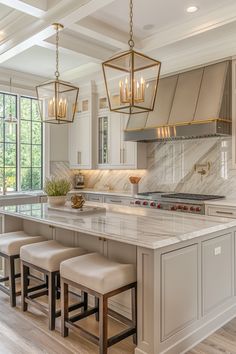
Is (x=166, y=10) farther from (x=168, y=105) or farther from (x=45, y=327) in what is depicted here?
(x=45, y=327)

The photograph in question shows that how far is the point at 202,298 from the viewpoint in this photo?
2.54 m

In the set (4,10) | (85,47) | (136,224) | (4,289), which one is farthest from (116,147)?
(136,224)

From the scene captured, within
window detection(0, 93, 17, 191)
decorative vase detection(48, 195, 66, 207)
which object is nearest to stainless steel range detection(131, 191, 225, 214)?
decorative vase detection(48, 195, 66, 207)

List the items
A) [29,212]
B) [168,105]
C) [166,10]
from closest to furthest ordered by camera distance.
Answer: [29,212] < [166,10] < [168,105]

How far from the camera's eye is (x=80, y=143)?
646 cm

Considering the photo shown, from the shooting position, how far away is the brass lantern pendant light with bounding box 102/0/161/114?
7.68ft

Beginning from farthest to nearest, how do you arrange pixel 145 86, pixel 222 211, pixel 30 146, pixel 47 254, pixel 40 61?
pixel 30 146 → pixel 40 61 → pixel 222 211 → pixel 47 254 → pixel 145 86

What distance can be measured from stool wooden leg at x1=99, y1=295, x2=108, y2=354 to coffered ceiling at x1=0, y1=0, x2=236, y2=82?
274 cm

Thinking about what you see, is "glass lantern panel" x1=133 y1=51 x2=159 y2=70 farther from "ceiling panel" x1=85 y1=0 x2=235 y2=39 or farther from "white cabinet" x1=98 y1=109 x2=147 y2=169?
"white cabinet" x1=98 y1=109 x2=147 y2=169

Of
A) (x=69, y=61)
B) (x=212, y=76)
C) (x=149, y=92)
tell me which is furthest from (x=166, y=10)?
(x=69, y=61)

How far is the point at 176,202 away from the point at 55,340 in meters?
2.43

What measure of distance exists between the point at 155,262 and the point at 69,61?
4.35 metres

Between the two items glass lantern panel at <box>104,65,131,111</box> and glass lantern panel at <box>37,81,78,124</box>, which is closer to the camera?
glass lantern panel at <box>104,65,131,111</box>

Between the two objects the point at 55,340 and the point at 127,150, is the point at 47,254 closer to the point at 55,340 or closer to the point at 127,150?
the point at 55,340
